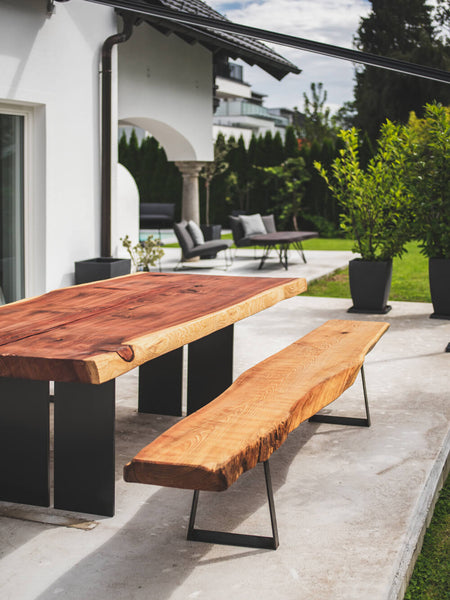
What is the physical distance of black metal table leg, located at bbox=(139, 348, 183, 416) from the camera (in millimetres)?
4566

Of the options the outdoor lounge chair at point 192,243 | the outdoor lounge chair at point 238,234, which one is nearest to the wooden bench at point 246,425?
the outdoor lounge chair at point 192,243

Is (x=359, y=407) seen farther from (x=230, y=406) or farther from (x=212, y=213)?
(x=212, y=213)

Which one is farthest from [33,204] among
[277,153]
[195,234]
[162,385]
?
[277,153]

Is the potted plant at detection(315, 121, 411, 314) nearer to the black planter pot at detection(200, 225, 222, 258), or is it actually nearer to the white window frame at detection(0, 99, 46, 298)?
the white window frame at detection(0, 99, 46, 298)

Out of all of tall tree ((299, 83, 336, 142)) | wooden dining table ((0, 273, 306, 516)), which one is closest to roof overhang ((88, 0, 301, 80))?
wooden dining table ((0, 273, 306, 516))

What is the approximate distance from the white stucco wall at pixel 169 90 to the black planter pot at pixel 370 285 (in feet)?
12.6

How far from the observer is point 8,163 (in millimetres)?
7129

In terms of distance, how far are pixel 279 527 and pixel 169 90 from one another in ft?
29.4

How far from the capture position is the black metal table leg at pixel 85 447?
10.1 ft

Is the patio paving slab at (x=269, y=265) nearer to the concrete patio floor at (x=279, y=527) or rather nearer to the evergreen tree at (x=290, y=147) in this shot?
the evergreen tree at (x=290, y=147)

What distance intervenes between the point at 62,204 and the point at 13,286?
3.16ft

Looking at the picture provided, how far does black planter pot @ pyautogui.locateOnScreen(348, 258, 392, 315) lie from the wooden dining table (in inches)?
177

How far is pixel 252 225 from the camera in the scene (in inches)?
544

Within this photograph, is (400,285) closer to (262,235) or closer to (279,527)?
(262,235)
